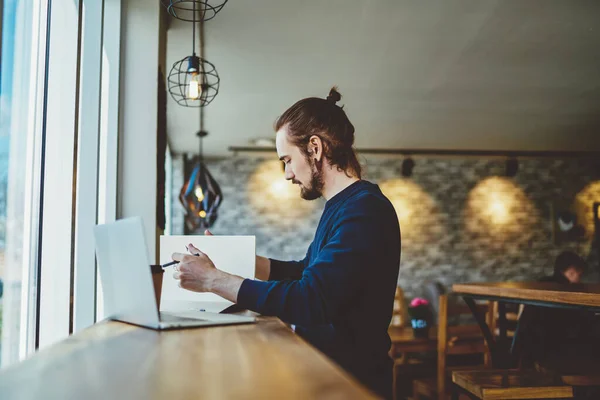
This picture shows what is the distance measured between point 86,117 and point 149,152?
501 mm

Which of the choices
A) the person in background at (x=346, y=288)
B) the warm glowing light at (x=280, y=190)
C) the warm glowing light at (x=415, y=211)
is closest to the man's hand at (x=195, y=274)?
the person in background at (x=346, y=288)

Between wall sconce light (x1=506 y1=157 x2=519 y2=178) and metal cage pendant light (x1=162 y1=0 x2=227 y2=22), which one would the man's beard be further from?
wall sconce light (x1=506 y1=157 x2=519 y2=178)

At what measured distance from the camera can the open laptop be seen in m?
1.16

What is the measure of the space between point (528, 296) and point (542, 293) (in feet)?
0.30

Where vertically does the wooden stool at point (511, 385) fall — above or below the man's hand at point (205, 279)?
below

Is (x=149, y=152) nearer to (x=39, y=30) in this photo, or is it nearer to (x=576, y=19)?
(x=39, y=30)

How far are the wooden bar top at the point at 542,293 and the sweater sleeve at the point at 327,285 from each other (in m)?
1.09

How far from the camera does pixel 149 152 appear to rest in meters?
2.70

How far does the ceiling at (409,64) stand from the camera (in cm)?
325

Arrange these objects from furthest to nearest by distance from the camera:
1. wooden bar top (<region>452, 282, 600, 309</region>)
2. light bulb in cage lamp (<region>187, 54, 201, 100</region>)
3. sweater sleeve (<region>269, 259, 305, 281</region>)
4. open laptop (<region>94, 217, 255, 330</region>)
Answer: light bulb in cage lamp (<region>187, 54, 201, 100</region>), wooden bar top (<region>452, 282, 600, 309</region>), sweater sleeve (<region>269, 259, 305, 281</region>), open laptop (<region>94, 217, 255, 330</region>)

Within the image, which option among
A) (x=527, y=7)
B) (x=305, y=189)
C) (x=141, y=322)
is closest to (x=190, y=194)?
(x=527, y=7)

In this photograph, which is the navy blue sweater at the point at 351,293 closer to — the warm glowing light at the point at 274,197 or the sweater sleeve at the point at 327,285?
the sweater sleeve at the point at 327,285

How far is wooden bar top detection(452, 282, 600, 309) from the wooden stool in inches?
12.7

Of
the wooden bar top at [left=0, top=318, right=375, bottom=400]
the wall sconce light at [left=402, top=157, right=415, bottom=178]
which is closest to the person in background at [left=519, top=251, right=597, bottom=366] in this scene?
the wooden bar top at [left=0, top=318, right=375, bottom=400]
